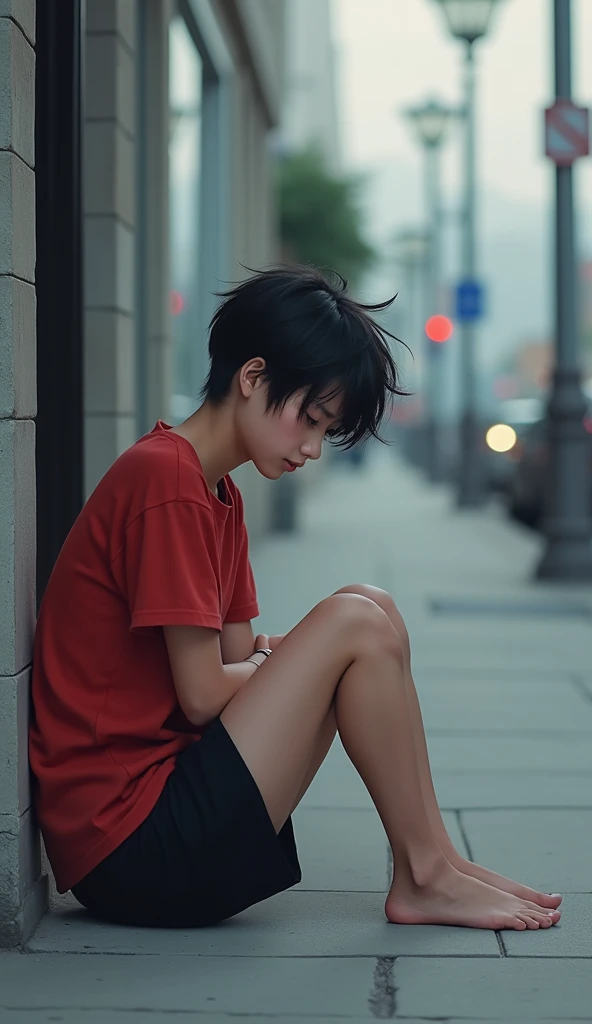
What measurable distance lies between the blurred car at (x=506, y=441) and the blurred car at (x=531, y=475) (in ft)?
1.01

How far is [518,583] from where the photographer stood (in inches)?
452

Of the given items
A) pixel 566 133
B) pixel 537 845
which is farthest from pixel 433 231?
pixel 537 845

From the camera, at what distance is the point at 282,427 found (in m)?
3.17

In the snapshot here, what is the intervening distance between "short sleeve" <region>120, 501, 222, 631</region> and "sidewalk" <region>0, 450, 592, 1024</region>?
0.73 m

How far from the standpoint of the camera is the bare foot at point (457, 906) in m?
3.33

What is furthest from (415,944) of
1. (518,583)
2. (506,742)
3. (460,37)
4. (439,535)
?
(439,535)

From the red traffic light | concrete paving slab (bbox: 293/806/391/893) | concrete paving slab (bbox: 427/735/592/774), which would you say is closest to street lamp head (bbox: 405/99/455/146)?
the red traffic light

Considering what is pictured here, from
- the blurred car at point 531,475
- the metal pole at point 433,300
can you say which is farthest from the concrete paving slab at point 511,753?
the metal pole at point 433,300

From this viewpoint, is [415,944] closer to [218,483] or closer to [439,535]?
[218,483]

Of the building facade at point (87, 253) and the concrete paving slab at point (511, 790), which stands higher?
the building facade at point (87, 253)

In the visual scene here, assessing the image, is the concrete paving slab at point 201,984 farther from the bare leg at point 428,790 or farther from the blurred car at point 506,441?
the blurred car at point 506,441

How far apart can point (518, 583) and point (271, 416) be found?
8525 mm

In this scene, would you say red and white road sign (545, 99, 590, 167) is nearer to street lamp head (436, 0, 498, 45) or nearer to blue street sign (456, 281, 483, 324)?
street lamp head (436, 0, 498, 45)

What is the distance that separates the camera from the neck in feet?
10.6
